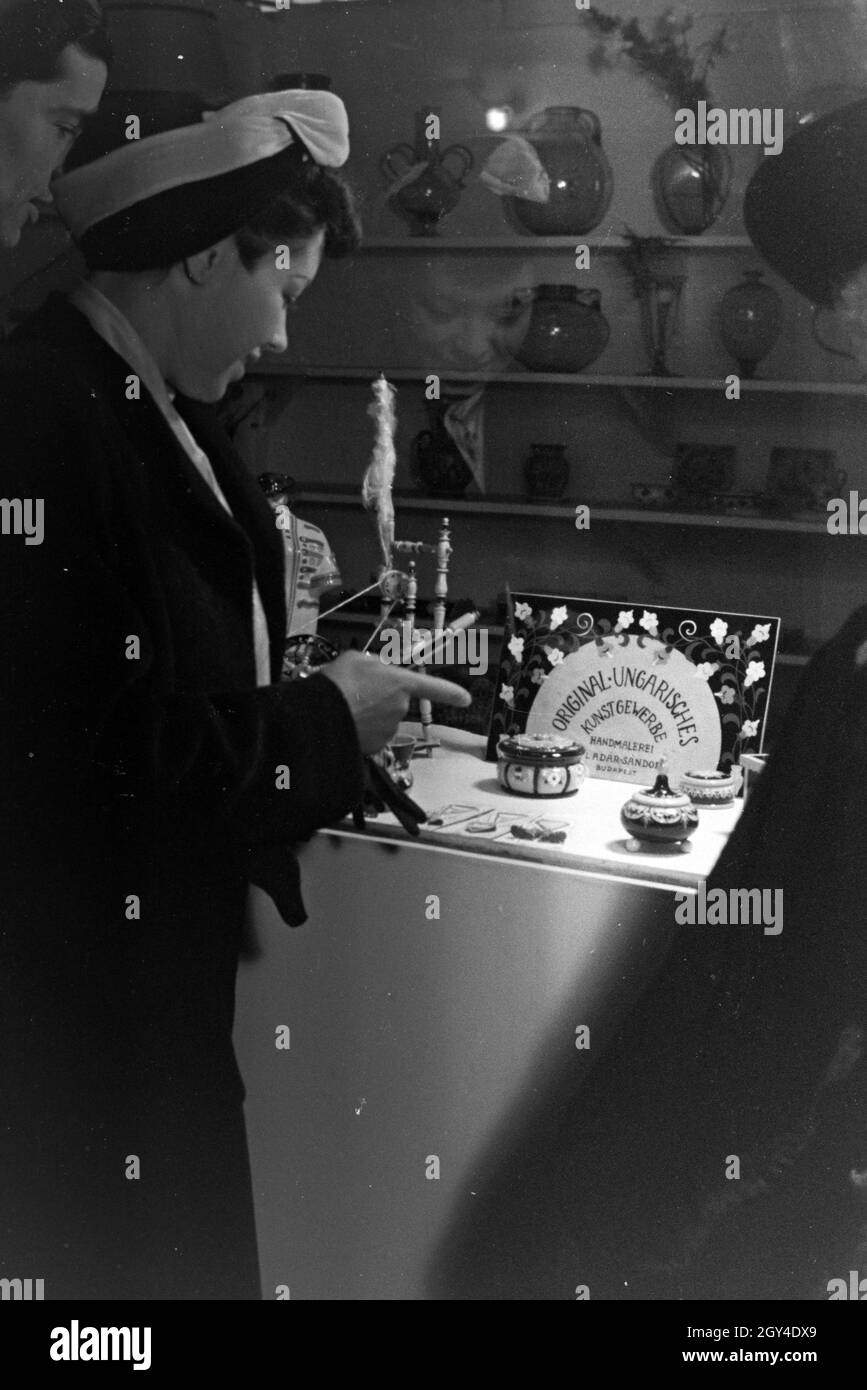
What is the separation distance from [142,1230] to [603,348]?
0.98m

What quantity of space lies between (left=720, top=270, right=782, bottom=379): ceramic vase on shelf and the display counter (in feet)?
1.38

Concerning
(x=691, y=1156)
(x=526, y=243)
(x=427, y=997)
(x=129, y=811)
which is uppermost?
(x=526, y=243)

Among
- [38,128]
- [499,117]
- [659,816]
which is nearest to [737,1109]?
[659,816]

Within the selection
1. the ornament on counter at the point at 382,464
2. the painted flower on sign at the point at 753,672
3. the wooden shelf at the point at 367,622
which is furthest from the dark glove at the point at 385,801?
the painted flower on sign at the point at 753,672

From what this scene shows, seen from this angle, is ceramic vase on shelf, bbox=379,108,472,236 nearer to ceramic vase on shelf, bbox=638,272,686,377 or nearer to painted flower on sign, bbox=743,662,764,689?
ceramic vase on shelf, bbox=638,272,686,377

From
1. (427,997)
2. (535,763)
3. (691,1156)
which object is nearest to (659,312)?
(535,763)

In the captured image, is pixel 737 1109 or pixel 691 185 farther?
pixel 737 1109

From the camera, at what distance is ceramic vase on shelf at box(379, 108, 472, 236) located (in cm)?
122

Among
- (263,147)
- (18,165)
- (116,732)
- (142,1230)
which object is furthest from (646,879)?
(18,165)

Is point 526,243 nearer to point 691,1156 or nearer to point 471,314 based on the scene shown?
point 471,314

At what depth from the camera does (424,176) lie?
123 cm

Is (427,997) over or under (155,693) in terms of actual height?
under

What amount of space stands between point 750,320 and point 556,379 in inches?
7.2
